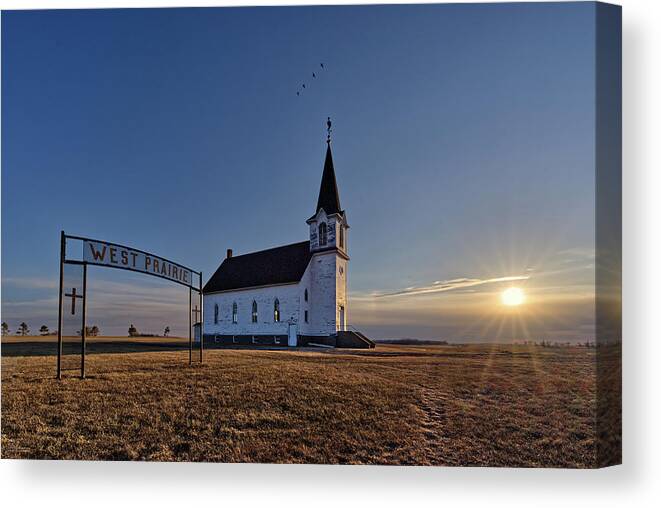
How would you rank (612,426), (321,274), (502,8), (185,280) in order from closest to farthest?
1. (612,426)
2. (502,8)
3. (185,280)
4. (321,274)

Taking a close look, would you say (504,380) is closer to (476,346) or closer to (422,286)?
(476,346)

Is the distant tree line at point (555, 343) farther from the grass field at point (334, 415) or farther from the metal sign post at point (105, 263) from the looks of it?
the metal sign post at point (105, 263)

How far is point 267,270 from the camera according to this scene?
11.9m

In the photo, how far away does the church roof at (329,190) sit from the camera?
761cm

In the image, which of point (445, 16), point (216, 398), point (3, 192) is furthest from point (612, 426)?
point (3, 192)

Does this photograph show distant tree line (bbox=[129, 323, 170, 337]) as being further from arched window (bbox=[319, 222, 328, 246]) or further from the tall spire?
arched window (bbox=[319, 222, 328, 246])

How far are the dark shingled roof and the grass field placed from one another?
122 inches

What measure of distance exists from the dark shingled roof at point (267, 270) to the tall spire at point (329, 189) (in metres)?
1.51

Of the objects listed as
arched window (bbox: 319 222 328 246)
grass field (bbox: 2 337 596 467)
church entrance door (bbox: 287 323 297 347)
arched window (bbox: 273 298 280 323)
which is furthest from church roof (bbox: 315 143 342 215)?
arched window (bbox: 273 298 280 323)

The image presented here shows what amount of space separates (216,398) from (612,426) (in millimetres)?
5287

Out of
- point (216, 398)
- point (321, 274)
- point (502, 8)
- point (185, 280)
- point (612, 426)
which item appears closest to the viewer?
point (612, 426)

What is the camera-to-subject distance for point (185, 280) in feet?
27.5

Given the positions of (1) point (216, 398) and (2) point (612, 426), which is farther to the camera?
(1) point (216, 398)

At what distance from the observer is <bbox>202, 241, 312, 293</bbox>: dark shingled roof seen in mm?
10326
